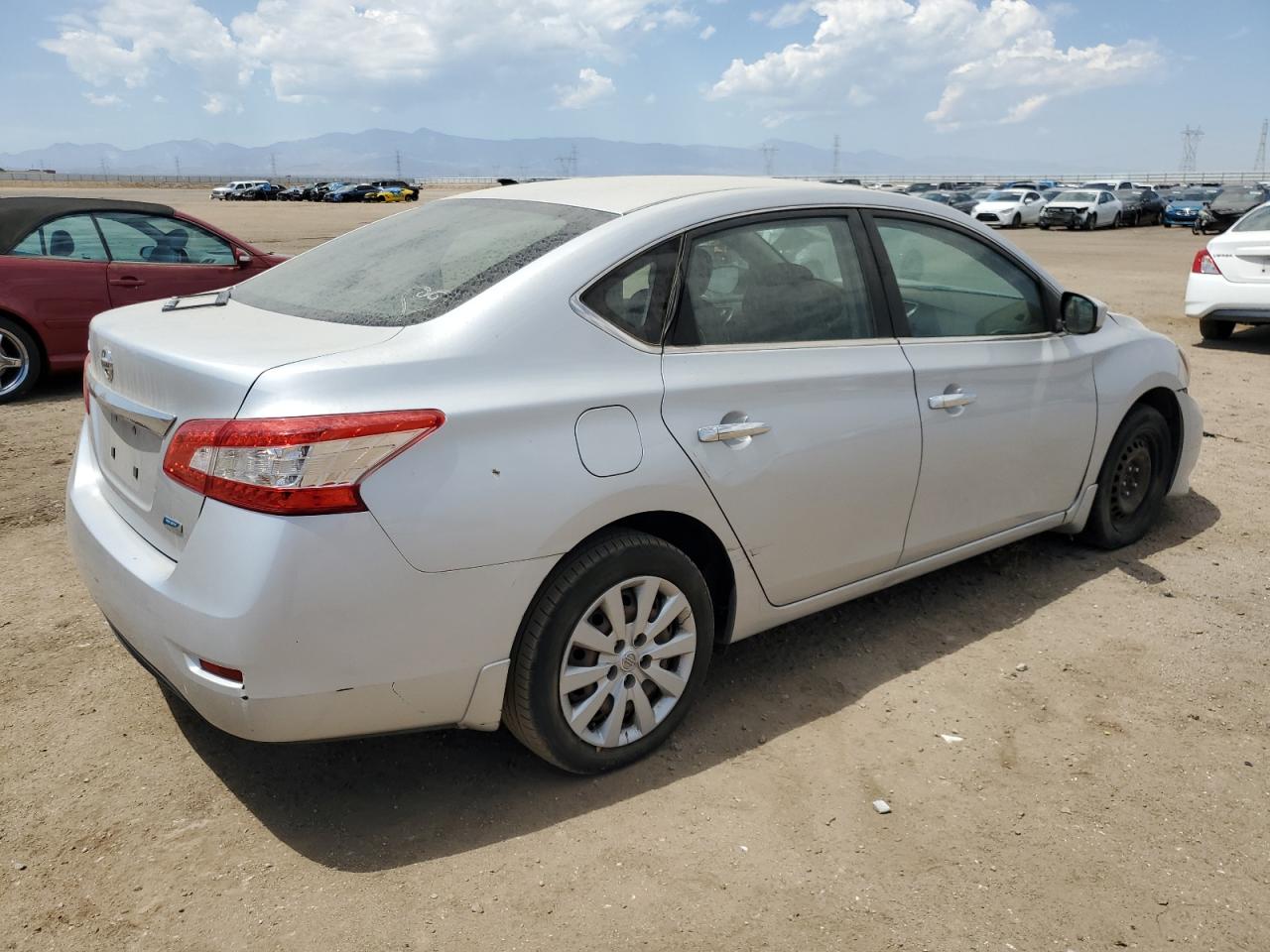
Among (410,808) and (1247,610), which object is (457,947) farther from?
(1247,610)

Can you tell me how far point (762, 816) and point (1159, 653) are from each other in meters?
1.92

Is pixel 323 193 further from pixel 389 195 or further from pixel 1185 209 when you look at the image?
pixel 1185 209

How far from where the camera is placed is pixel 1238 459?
6512mm

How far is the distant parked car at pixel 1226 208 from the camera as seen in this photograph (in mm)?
30609

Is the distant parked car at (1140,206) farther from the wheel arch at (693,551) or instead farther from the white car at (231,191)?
the white car at (231,191)

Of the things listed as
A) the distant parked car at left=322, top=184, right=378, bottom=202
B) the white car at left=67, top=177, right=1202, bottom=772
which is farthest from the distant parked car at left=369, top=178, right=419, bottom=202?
the white car at left=67, top=177, right=1202, bottom=772

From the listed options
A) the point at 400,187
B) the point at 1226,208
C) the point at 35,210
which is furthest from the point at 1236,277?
the point at 400,187

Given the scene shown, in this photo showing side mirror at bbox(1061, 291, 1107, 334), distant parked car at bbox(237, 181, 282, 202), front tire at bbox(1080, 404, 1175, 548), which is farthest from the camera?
distant parked car at bbox(237, 181, 282, 202)

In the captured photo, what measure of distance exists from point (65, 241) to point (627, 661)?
708 cm

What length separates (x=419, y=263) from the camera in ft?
10.6

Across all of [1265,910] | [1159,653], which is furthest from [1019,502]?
[1265,910]

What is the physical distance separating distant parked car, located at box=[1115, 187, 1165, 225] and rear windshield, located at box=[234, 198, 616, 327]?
4026 centimetres

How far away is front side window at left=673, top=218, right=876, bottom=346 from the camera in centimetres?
320

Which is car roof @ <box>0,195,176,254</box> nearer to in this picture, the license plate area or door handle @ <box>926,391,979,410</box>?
the license plate area
